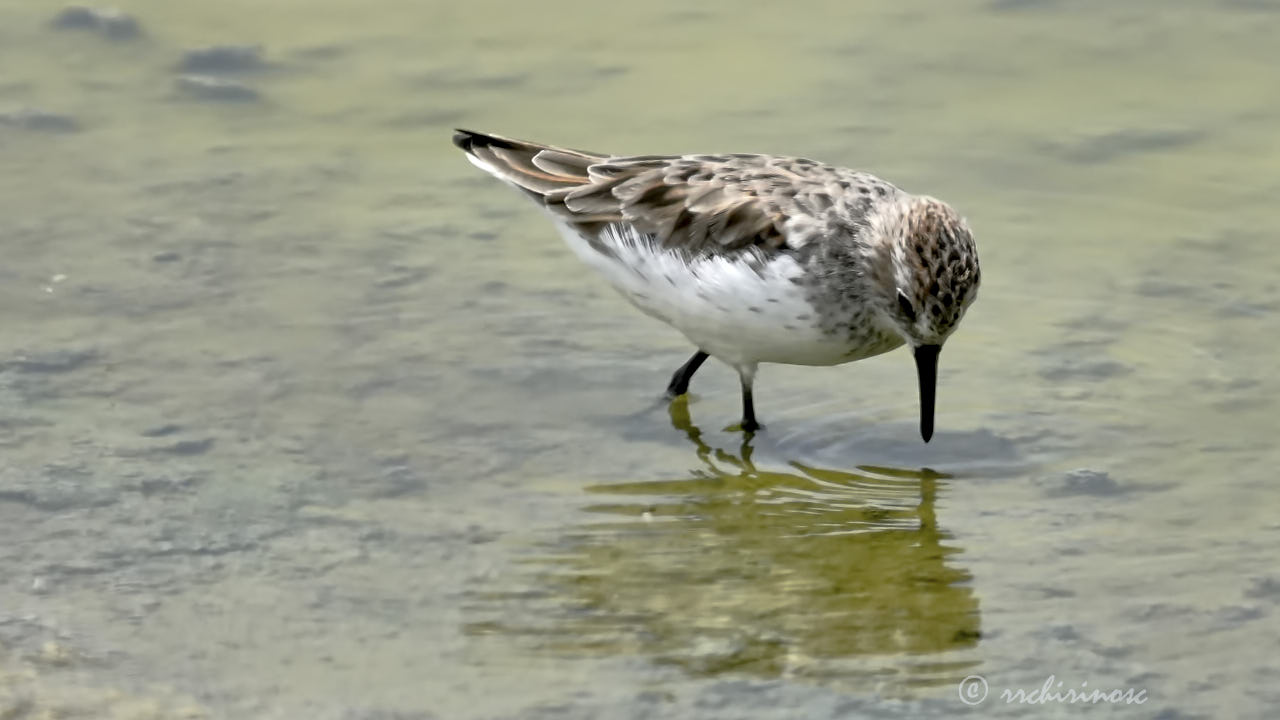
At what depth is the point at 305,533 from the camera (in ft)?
25.5

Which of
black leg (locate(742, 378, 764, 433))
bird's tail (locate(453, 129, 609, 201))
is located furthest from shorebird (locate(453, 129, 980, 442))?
bird's tail (locate(453, 129, 609, 201))

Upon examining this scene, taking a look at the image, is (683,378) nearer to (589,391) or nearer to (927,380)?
(589,391)

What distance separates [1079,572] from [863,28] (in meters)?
7.26

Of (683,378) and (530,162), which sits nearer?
(683,378)

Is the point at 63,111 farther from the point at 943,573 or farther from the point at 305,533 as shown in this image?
the point at 943,573

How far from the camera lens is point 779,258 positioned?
27.8ft

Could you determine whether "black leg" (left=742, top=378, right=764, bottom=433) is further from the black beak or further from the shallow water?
the black beak

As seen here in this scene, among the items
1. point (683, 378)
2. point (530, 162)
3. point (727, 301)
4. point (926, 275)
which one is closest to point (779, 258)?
point (727, 301)

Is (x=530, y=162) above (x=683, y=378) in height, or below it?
above

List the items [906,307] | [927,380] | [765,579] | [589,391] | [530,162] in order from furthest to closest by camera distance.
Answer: [530,162]
[589,391]
[927,380]
[906,307]
[765,579]

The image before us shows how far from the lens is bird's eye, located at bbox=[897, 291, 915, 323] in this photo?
823cm

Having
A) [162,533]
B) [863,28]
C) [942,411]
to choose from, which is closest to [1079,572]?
[942,411]

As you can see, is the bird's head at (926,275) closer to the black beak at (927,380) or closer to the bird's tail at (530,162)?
the black beak at (927,380)

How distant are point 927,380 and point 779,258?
884mm
